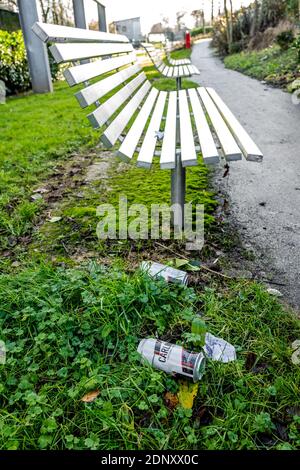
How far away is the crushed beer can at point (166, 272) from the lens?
70.6 inches

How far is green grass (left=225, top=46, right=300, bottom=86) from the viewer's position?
7.12 meters

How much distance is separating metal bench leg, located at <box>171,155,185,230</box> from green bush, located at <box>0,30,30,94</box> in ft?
24.0

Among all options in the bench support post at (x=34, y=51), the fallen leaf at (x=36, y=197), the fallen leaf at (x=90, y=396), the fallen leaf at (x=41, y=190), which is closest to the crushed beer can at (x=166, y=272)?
the fallen leaf at (x=90, y=396)

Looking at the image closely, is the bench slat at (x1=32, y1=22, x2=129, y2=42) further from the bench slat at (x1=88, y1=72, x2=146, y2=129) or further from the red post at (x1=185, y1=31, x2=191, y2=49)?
the red post at (x1=185, y1=31, x2=191, y2=49)

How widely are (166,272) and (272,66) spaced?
25.6ft

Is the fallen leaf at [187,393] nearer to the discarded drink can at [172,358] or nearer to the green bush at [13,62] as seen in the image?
the discarded drink can at [172,358]

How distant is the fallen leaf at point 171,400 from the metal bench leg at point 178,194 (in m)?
1.18

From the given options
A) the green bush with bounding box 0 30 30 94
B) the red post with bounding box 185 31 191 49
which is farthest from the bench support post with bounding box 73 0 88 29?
the red post with bounding box 185 31 191 49

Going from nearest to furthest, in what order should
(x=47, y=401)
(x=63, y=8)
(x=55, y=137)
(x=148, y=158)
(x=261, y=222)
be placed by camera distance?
(x=47, y=401)
(x=148, y=158)
(x=261, y=222)
(x=55, y=137)
(x=63, y=8)

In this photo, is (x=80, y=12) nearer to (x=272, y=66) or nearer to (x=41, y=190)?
(x=272, y=66)

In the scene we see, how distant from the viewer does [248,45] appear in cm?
1220

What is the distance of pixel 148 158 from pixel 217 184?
4.91ft

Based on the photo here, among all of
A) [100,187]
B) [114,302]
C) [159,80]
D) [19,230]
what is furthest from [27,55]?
[114,302]

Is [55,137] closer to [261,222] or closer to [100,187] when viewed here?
Answer: [100,187]
